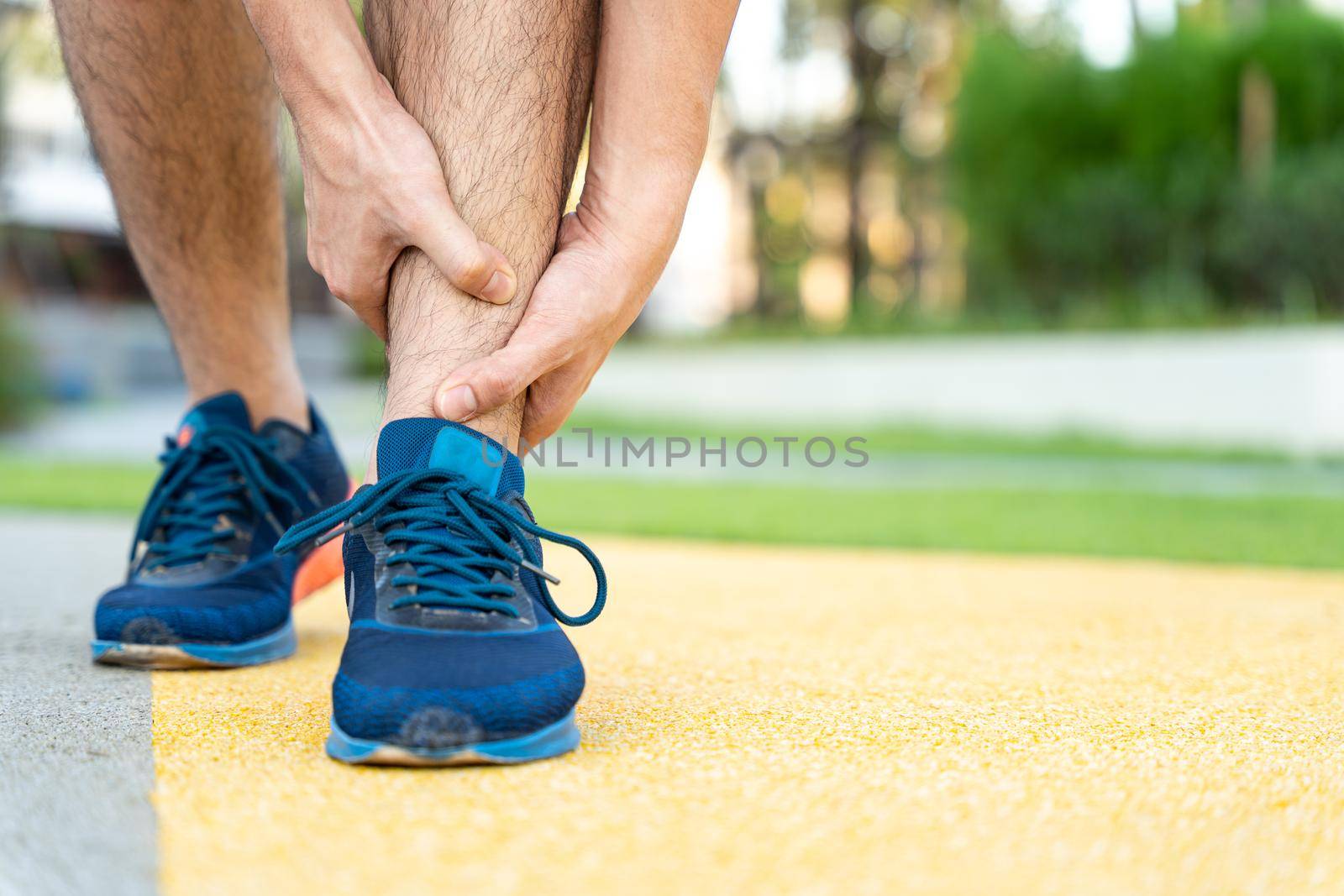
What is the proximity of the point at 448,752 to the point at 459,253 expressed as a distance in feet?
1.25

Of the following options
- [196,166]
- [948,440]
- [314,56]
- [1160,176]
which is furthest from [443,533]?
[1160,176]

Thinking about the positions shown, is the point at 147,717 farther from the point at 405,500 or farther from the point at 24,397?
the point at 24,397

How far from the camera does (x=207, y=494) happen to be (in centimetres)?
120

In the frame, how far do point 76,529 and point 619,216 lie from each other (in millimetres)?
1912

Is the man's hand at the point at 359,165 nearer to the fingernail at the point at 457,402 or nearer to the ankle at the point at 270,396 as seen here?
the fingernail at the point at 457,402

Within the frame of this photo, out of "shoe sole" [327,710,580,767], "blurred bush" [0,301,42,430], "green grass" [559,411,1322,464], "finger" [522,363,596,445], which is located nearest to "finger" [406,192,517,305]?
"finger" [522,363,596,445]

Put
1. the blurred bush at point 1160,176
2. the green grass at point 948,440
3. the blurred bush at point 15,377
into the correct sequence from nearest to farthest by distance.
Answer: the green grass at point 948,440 → the blurred bush at point 1160,176 → the blurred bush at point 15,377

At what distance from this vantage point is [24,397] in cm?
728

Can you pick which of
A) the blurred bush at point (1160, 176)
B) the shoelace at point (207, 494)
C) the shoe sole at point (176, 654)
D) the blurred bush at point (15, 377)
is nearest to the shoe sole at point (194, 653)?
the shoe sole at point (176, 654)

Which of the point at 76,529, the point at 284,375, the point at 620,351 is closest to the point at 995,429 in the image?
the point at 620,351

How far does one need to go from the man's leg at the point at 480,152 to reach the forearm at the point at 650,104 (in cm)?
6

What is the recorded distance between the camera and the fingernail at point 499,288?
0.91 meters

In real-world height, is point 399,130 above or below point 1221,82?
below

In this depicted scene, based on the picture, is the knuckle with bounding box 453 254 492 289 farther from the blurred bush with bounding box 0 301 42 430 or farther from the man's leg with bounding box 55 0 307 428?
the blurred bush with bounding box 0 301 42 430
